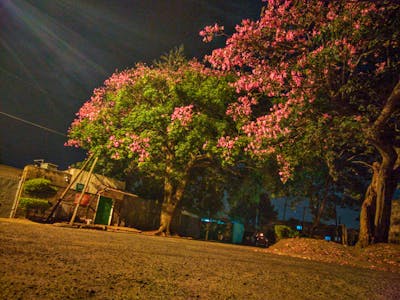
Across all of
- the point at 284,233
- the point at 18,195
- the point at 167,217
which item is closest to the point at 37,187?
the point at 18,195

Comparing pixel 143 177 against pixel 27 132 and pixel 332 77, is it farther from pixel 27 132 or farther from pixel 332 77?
pixel 332 77

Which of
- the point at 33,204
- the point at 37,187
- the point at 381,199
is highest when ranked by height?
the point at 381,199

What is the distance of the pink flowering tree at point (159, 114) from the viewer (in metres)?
15.5

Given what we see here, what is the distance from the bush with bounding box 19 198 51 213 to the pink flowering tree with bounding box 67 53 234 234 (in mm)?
4195

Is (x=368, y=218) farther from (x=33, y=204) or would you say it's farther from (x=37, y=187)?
(x=37, y=187)

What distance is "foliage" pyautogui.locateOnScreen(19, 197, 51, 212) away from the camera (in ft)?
53.8

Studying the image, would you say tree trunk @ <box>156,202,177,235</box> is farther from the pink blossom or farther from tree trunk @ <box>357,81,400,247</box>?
tree trunk @ <box>357,81,400,247</box>

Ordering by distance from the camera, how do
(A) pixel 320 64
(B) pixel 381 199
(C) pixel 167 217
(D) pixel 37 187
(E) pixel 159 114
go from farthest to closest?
(C) pixel 167 217 → (D) pixel 37 187 → (E) pixel 159 114 → (B) pixel 381 199 → (A) pixel 320 64

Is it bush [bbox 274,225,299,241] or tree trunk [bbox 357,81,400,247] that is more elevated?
tree trunk [bbox 357,81,400,247]

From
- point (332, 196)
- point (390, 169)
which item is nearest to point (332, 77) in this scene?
point (390, 169)

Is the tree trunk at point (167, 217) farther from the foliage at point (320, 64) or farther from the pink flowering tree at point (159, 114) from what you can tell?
the foliage at point (320, 64)

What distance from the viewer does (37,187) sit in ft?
57.1

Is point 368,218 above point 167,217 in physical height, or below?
above

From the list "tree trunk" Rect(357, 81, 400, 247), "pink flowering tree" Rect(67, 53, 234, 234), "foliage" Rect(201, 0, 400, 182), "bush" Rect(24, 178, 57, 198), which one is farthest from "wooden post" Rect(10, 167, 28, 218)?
"tree trunk" Rect(357, 81, 400, 247)
